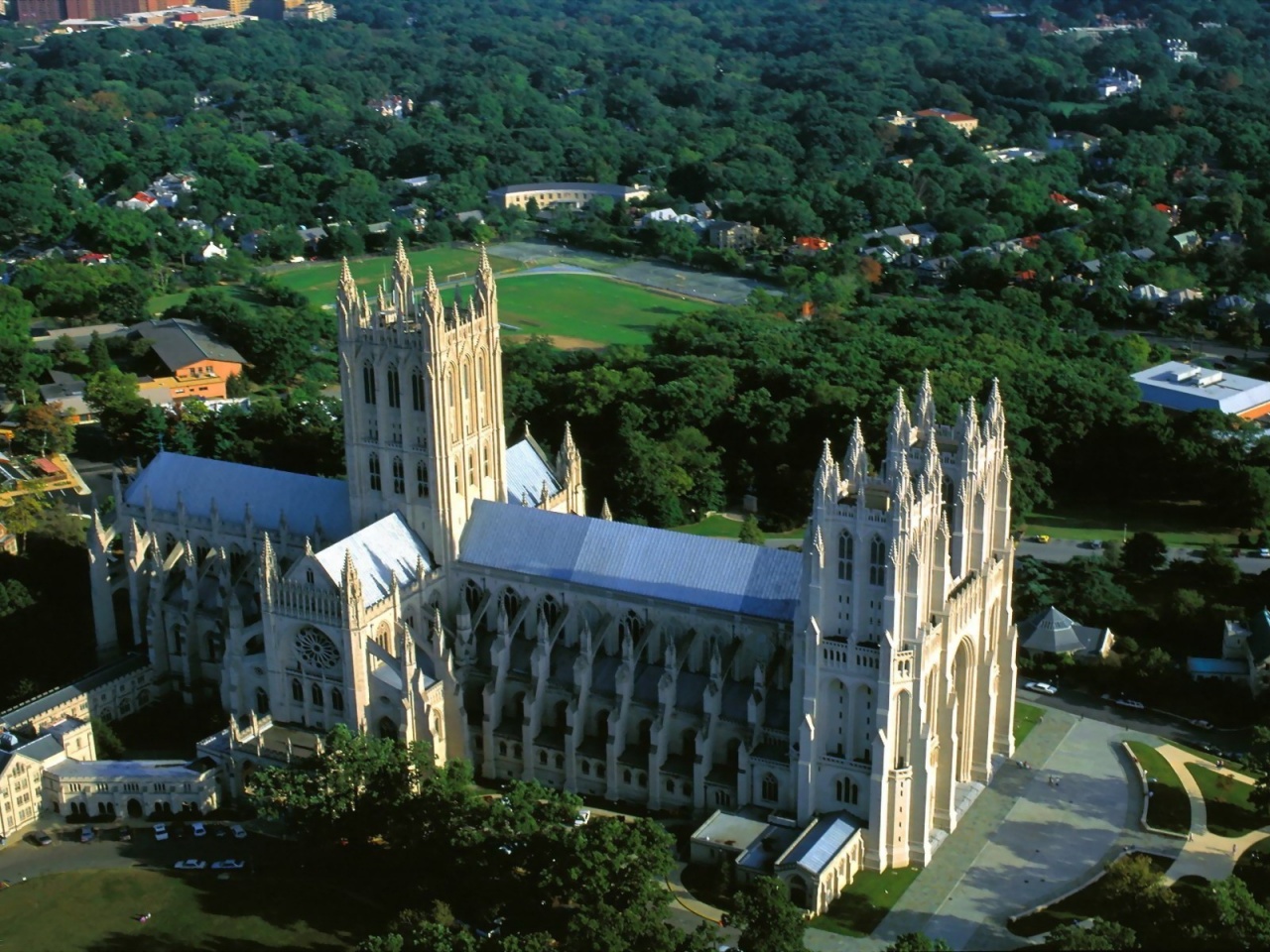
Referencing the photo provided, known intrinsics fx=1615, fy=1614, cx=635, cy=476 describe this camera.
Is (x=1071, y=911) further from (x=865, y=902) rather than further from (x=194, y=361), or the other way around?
(x=194, y=361)

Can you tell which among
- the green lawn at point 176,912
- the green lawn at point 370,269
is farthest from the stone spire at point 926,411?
the green lawn at point 370,269

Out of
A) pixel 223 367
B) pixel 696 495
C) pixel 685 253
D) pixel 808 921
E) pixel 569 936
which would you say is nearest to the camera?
pixel 569 936

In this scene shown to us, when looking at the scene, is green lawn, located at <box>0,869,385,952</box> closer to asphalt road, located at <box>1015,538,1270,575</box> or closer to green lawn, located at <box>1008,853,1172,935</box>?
green lawn, located at <box>1008,853,1172,935</box>

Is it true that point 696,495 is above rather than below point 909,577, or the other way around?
below

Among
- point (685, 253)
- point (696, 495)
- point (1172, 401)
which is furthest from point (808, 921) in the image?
point (685, 253)

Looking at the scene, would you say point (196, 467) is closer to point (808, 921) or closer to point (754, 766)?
point (754, 766)

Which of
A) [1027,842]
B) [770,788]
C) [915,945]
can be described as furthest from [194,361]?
[915,945]
